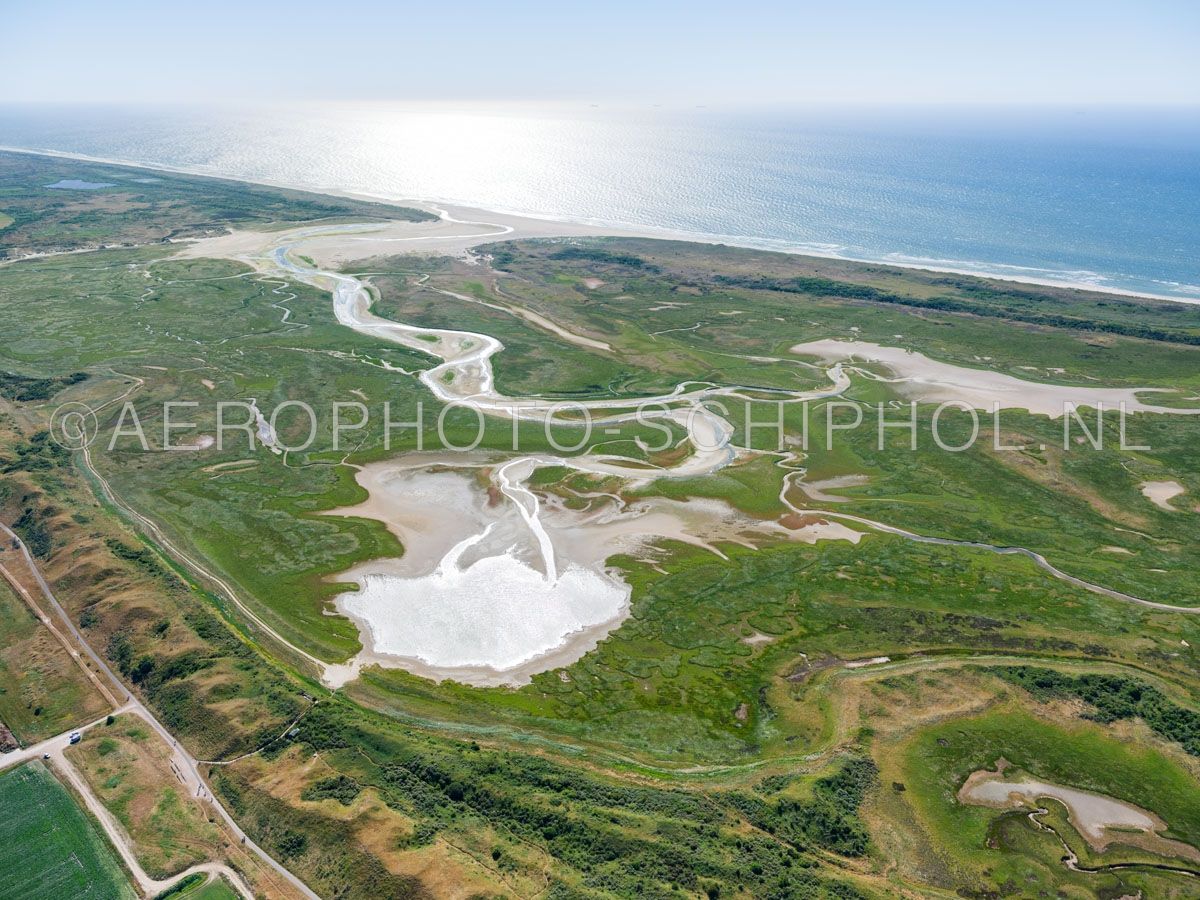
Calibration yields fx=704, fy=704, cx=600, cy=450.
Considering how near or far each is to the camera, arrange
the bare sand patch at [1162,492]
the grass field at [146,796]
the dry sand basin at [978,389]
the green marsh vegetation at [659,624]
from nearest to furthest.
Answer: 1. the grass field at [146,796]
2. the green marsh vegetation at [659,624]
3. the bare sand patch at [1162,492]
4. the dry sand basin at [978,389]

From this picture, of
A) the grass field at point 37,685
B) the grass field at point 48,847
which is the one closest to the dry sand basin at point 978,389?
the grass field at point 37,685

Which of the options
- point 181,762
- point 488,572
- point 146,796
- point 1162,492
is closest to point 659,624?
point 488,572

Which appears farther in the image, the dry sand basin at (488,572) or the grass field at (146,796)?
the dry sand basin at (488,572)

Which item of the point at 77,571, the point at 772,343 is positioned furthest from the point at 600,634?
the point at 772,343

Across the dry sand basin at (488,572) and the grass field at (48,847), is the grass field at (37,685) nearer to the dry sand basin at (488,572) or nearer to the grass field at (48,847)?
the grass field at (48,847)

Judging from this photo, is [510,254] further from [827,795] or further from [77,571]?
[827,795]

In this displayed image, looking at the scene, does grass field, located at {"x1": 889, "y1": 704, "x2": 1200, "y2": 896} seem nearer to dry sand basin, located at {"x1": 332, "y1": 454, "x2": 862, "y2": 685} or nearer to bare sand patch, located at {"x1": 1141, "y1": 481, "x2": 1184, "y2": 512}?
dry sand basin, located at {"x1": 332, "y1": 454, "x2": 862, "y2": 685}

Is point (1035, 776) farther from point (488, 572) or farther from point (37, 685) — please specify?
point (37, 685)
